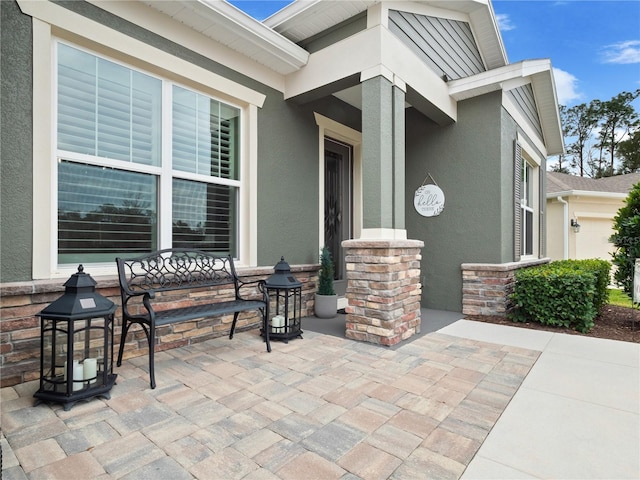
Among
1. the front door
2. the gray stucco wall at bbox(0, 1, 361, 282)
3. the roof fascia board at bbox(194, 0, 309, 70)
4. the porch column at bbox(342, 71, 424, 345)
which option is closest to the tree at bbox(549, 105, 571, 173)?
the front door

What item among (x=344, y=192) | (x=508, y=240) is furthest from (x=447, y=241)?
(x=344, y=192)

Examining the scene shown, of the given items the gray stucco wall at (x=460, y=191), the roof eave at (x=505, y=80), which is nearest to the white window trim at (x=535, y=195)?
the roof eave at (x=505, y=80)

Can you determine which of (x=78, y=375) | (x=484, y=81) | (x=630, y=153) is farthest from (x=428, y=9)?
(x=630, y=153)

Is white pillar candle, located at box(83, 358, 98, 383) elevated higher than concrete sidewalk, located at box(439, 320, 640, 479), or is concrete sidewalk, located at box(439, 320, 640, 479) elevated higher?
white pillar candle, located at box(83, 358, 98, 383)

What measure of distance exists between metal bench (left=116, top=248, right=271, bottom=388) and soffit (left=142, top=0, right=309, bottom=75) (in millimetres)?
2311

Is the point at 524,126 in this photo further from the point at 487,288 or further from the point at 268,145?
the point at 268,145

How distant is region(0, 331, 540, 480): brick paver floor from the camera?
162cm

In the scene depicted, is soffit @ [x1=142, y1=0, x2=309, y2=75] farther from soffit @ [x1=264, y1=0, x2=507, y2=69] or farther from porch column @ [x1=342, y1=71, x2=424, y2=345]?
porch column @ [x1=342, y1=71, x2=424, y2=345]

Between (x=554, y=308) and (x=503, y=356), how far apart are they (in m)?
1.74

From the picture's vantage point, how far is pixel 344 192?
5953 mm

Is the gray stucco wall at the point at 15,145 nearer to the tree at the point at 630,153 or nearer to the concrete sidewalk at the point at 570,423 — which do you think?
the concrete sidewalk at the point at 570,423

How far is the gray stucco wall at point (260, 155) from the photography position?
8.23 feet

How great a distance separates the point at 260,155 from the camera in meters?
4.21

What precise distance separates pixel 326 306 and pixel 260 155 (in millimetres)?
2185
